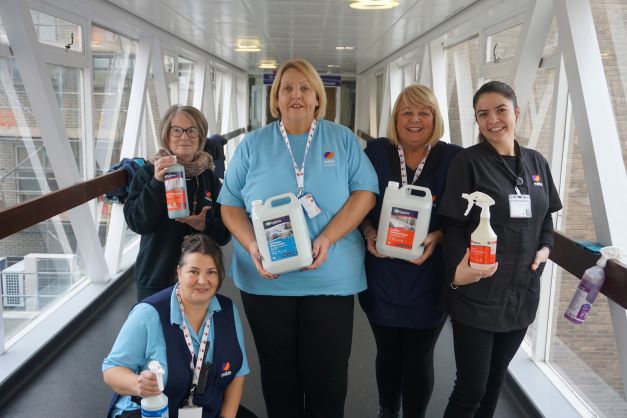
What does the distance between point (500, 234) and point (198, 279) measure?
116cm

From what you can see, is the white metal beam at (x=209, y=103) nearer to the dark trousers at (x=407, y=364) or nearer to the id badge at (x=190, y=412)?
the dark trousers at (x=407, y=364)

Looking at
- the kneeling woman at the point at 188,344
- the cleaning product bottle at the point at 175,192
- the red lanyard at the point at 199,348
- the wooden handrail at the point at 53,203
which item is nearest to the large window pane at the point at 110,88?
the wooden handrail at the point at 53,203

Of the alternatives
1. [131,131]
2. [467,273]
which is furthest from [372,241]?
[131,131]

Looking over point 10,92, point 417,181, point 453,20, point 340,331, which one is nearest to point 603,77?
point 417,181

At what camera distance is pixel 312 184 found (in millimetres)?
2100

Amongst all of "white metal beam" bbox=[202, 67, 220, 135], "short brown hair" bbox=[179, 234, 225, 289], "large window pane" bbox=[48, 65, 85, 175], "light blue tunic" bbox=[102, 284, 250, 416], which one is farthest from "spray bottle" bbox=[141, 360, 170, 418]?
"white metal beam" bbox=[202, 67, 220, 135]

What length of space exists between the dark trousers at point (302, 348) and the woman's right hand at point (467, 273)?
0.45m

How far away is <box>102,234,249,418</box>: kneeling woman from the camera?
1.93 metres

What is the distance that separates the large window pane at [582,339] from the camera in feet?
8.91

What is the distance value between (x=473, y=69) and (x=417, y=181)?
4052 millimetres

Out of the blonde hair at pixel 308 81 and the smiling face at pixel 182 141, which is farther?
the smiling face at pixel 182 141

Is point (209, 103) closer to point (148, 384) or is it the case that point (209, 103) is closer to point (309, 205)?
point (309, 205)

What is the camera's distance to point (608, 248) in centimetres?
216

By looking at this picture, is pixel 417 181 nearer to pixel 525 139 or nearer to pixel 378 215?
pixel 378 215
